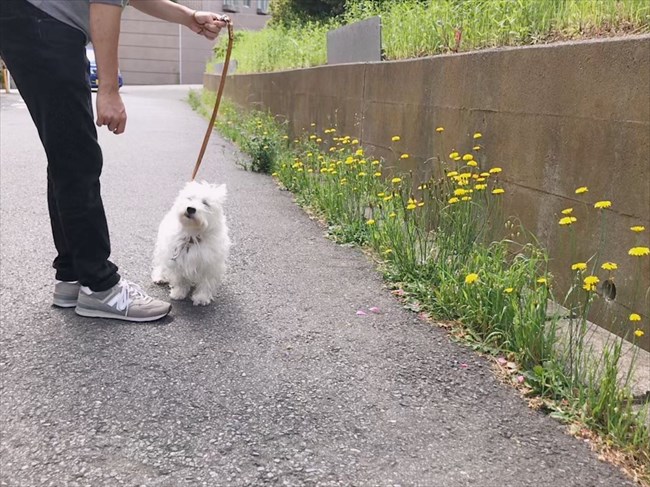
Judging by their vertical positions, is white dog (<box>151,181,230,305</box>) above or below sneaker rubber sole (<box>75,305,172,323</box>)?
above

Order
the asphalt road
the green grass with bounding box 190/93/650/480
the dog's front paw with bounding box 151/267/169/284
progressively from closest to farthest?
the asphalt road < the green grass with bounding box 190/93/650/480 < the dog's front paw with bounding box 151/267/169/284

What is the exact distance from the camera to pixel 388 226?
431 cm

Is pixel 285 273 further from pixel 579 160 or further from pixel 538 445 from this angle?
pixel 538 445

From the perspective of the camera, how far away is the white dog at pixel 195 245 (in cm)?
363

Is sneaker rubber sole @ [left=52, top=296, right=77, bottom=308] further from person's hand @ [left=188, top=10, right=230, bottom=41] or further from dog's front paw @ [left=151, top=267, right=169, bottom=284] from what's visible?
person's hand @ [left=188, top=10, right=230, bottom=41]

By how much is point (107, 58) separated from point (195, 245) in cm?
126

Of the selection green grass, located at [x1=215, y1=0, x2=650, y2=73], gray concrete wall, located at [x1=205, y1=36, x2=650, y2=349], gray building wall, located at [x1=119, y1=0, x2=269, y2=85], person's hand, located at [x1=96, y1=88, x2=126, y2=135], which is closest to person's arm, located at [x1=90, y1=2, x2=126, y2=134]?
person's hand, located at [x1=96, y1=88, x2=126, y2=135]

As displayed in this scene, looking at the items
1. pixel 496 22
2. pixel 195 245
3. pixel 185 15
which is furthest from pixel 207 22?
pixel 496 22

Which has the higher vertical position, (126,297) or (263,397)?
(126,297)

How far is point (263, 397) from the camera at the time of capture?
8.63 feet

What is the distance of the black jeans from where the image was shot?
270 cm

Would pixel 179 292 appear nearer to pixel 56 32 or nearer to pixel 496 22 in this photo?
pixel 56 32

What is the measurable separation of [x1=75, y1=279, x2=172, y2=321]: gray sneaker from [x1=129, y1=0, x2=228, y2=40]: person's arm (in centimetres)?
152

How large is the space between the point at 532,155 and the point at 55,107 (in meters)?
→ 2.75
